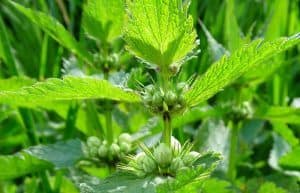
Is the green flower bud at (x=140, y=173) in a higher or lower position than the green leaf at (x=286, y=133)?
higher

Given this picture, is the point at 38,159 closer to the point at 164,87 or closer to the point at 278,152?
the point at 164,87

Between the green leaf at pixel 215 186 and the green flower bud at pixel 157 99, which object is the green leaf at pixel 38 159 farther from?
the green flower bud at pixel 157 99

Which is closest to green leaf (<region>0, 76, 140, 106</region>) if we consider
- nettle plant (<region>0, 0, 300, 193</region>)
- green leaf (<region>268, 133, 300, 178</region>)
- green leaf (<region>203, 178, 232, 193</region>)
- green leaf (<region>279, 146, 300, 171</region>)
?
nettle plant (<region>0, 0, 300, 193</region>)

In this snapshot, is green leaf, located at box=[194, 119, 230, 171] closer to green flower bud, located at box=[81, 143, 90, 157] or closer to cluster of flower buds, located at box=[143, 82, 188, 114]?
green flower bud, located at box=[81, 143, 90, 157]

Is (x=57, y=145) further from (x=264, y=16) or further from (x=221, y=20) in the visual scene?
(x=264, y=16)

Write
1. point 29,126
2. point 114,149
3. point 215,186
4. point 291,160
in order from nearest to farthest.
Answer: point 215,186
point 114,149
point 291,160
point 29,126

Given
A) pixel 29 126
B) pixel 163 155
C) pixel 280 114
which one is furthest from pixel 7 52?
pixel 163 155

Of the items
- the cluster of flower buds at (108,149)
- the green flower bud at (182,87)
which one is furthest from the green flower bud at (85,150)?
the green flower bud at (182,87)
